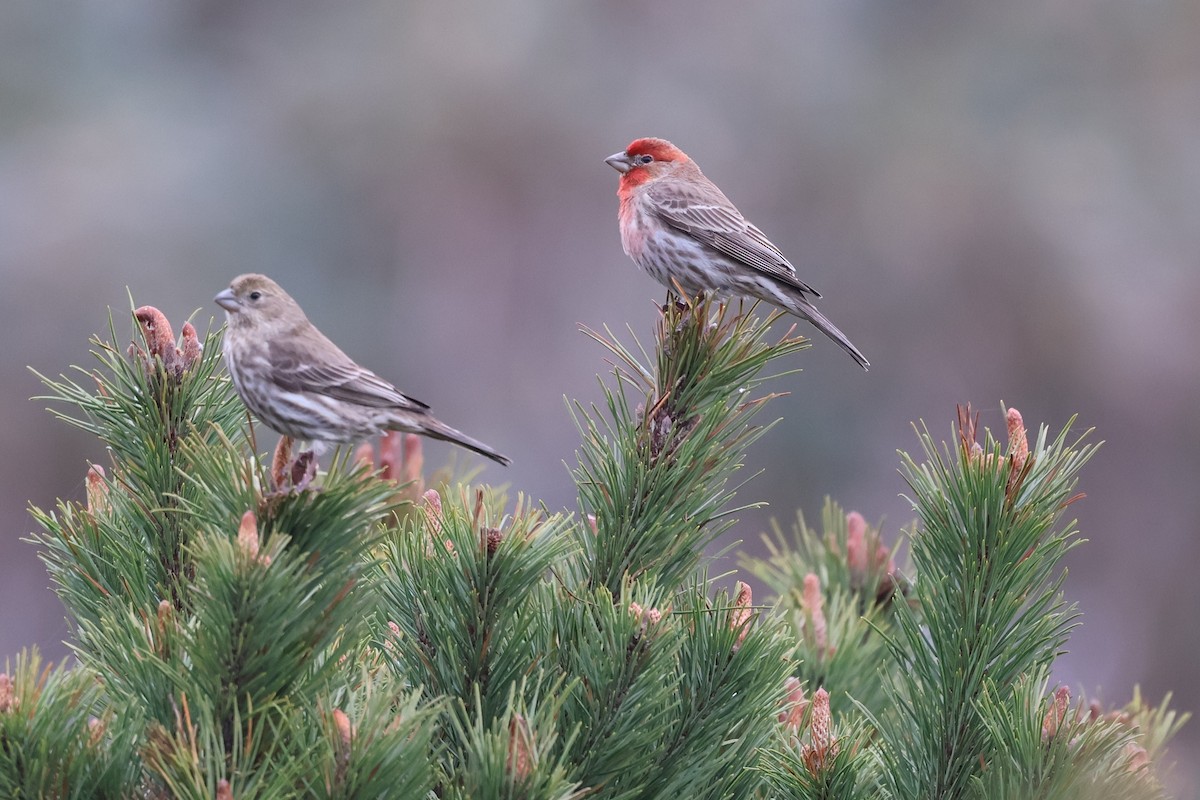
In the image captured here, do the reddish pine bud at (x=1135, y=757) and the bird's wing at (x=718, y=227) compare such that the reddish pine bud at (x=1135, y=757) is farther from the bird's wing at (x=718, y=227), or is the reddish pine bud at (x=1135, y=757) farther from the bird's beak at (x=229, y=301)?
the bird's wing at (x=718, y=227)

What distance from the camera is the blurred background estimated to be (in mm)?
12492

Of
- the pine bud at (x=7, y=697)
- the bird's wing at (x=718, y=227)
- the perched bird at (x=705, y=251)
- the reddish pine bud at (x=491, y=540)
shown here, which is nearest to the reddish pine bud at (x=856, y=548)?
the reddish pine bud at (x=491, y=540)

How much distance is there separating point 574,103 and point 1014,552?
13.3 metres

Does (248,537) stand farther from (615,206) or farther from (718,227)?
(615,206)

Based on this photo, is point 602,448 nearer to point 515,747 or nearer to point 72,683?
point 515,747

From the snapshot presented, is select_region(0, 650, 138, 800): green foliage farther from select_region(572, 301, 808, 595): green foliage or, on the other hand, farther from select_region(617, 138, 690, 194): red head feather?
select_region(617, 138, 690, 194): red head feather

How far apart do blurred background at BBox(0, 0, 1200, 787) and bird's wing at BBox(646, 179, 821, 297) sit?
6.12 m

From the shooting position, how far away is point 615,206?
1370 centimetres

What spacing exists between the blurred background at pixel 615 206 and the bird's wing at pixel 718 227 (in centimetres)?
612

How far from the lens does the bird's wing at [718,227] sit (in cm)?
489

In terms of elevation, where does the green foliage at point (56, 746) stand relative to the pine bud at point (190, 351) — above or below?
below

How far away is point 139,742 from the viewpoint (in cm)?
167

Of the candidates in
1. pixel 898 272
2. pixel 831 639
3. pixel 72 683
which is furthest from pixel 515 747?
pixel 898 272

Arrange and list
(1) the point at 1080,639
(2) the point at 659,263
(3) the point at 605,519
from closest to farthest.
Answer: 1. (3) the point at 605,519
2. (2) the point at 659,263
3. (1) the point at 1080,639
